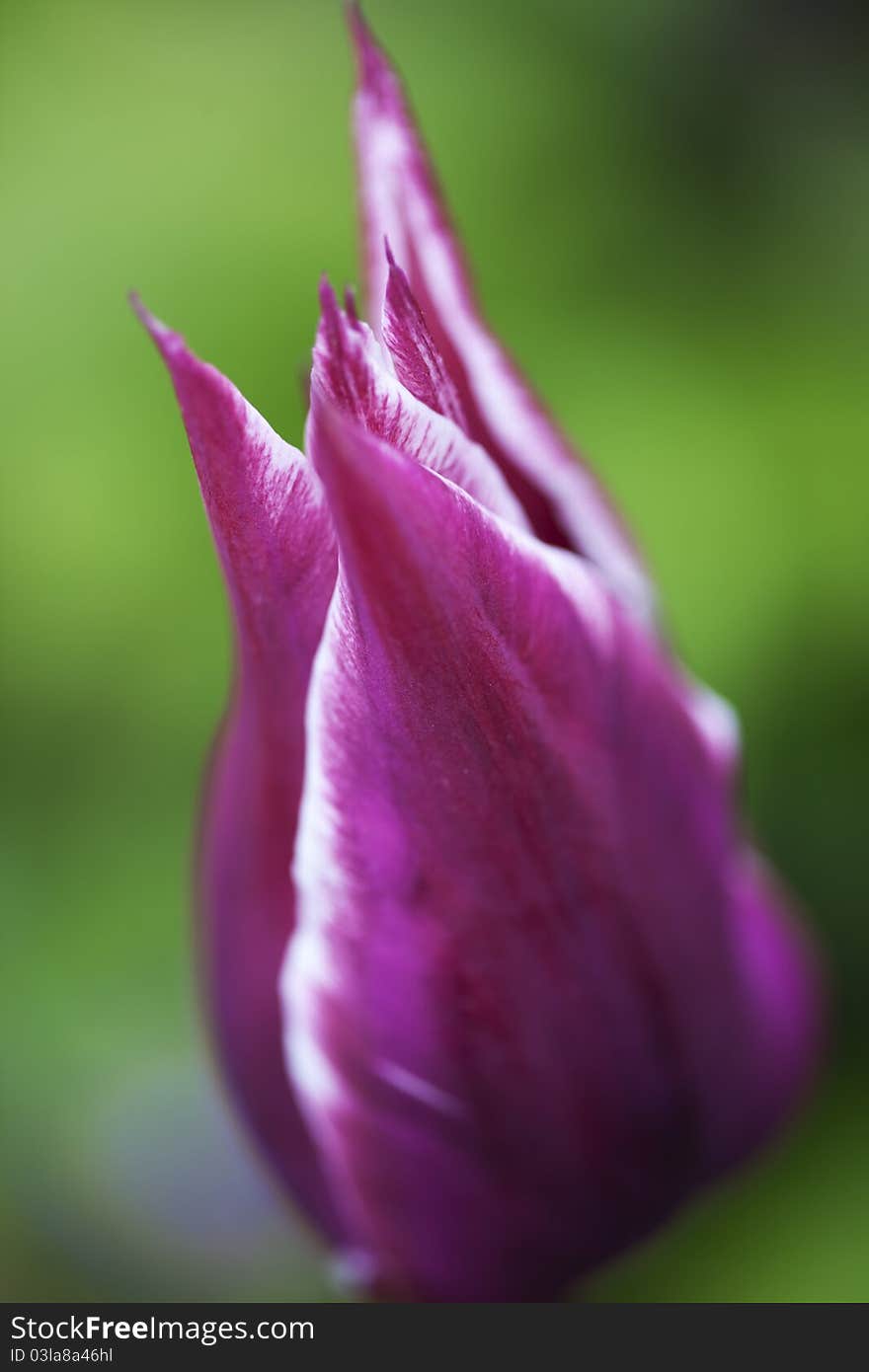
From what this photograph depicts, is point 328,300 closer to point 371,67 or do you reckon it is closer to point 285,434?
point 371,67

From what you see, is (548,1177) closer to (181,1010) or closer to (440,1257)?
(440,1257)

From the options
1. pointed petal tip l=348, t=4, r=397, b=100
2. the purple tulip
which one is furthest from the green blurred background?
pointed petal tip l=348, t=4, r=397, b=100

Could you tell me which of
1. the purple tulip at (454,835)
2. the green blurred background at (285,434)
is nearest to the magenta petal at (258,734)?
the purple tulip at (454,835)

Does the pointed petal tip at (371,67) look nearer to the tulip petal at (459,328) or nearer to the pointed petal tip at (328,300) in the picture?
the tulip petal at (459,328)

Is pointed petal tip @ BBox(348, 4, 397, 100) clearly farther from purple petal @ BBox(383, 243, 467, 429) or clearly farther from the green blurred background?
the green blurred background

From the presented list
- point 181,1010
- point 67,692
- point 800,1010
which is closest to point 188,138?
point 67,692

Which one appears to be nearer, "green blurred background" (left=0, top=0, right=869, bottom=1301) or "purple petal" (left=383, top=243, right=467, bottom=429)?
"purple petal" (left=383, top=243, right=467, bottom=429)
